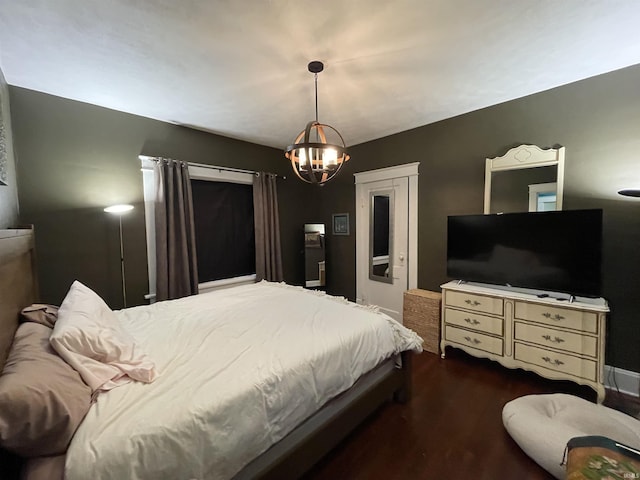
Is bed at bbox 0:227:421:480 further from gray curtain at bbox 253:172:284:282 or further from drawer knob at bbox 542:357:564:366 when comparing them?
gray curtain at bbox 253:172:284:282

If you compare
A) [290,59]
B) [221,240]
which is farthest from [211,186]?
[290,59]

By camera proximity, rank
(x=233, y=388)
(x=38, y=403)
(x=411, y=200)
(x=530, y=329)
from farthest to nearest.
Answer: (x=411, y=200) → (x=530, y=329) → (x=233, y=388) → (x=38, y=403)

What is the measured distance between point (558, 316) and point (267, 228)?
3.42 meters

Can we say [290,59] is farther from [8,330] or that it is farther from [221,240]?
[221,240]

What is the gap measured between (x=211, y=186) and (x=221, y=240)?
752mm

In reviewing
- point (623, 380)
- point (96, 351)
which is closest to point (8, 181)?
point (96, 351)

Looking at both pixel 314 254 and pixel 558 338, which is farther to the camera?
pixel 314 254

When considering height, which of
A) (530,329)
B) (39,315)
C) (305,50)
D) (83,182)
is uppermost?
(305,50)

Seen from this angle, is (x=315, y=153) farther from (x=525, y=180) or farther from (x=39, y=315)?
(x=525, y=180)

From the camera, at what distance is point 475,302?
8.73 feet

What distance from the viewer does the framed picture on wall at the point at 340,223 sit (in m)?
4.42

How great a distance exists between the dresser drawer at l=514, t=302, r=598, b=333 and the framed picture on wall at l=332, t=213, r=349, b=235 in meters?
2.55

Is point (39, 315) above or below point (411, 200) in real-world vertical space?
below

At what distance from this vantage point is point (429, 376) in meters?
2.59
